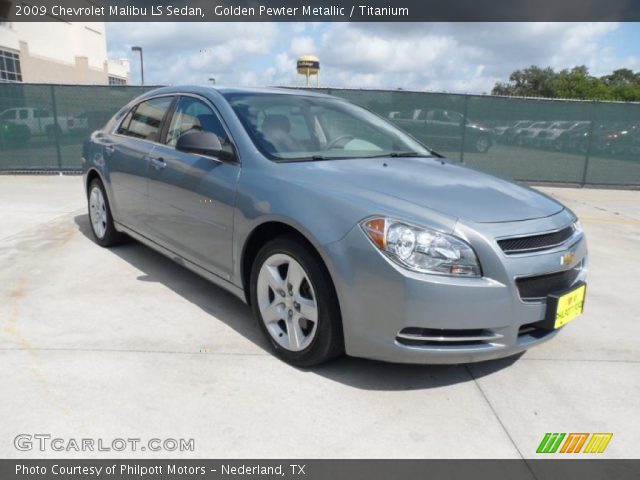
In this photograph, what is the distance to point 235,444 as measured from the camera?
91.3 inches

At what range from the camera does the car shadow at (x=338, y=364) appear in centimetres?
289

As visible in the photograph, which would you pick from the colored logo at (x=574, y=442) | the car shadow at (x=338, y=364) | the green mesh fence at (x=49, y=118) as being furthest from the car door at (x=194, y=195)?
the green mesh fence at (x=49, y=118)

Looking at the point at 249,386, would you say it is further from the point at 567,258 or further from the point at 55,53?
the point at 55,53

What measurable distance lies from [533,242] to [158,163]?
111 inches

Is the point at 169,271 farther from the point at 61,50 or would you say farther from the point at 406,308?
the point at 61,50

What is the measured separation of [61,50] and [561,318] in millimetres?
55174

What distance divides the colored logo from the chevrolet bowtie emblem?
2.81 feet

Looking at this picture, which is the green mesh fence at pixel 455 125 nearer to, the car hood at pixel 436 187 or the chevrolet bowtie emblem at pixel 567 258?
the car hood at pixel 436 187

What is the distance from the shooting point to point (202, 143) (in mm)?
3299

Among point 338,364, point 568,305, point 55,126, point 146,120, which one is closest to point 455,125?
point 146,120

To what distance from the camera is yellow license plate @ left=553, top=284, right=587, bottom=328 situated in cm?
268

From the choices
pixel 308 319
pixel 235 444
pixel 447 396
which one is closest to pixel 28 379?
pixel 235 444

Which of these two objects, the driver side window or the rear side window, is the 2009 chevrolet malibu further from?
the rear side window

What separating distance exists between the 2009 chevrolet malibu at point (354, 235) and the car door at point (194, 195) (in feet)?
0.05
